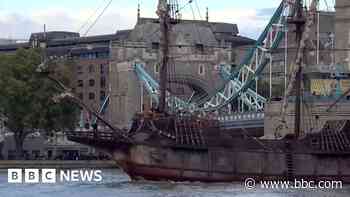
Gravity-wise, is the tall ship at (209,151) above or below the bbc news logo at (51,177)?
above

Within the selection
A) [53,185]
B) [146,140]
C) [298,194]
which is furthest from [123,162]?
[298,194]

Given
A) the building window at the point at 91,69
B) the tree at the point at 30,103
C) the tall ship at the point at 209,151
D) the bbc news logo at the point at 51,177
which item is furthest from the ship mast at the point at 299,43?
the building window at the point at 91,69

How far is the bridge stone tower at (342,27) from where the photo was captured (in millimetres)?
152250

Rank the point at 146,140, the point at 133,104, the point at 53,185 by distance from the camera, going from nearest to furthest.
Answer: the point at 53,185 < the point at 146,140 < the point at 133,104

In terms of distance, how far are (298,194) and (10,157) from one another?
78.1 m

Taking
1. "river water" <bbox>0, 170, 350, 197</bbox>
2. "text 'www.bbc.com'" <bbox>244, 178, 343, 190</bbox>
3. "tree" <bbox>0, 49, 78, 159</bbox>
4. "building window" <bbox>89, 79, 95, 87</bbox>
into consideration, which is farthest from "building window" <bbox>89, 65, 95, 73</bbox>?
"river water" <bbox>0, 170, 350, 197</bbox>

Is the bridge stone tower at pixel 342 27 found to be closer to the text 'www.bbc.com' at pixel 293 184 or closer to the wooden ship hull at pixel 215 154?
the wooden ship hull at pixel 215 154

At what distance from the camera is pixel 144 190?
87.8 metres

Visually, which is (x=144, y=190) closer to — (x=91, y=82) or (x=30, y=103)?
(x=30, y=103)

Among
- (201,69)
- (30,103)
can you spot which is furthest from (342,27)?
(201,69)

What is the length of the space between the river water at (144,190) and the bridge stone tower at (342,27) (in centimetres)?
5733

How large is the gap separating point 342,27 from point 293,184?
57.8m

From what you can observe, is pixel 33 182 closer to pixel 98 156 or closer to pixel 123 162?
pixel 123 162

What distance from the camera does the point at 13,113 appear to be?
149 m
